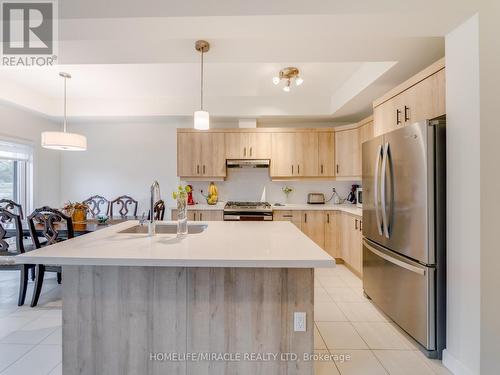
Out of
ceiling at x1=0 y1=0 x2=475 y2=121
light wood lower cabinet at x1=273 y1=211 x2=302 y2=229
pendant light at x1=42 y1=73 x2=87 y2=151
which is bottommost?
light wood lower cabinet at x1=273 y1=211 x2=302 y2=229

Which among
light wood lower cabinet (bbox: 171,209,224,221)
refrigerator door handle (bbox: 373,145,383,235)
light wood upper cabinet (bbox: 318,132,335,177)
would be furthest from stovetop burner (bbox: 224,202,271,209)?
refrigerator door handle (bbox: 373,145,383,235)

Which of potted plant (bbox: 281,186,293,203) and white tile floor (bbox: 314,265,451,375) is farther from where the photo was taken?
potted plant (bbox: 281,186,293,203)

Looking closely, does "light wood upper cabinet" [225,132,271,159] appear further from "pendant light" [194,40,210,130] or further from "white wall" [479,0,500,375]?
"white wall" [479,0,500,375]

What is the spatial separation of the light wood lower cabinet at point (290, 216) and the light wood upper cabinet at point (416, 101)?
5.74 feet

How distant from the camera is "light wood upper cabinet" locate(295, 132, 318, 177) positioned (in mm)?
4332

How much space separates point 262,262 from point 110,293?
102cm

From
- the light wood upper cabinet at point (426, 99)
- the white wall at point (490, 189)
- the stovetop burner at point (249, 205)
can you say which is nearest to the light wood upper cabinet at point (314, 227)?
the stovetop burner at point (249, 205)

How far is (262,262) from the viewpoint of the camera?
4.22 ft

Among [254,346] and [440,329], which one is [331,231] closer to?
[440,329]

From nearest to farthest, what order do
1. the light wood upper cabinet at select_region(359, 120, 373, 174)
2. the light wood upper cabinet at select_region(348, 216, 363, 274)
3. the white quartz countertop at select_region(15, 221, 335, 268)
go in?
the white quartz countertop at select_region(15, 221, 335, 268) → the light wood upper cabinet at select_region(348, 216, 363, 274) → the light wood upper cabinet at select_region(359, 120, 373, 174)

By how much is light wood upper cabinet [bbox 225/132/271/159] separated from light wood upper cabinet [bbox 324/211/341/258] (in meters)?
1.41

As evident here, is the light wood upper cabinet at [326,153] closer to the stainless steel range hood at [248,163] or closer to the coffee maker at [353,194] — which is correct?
the coffee maker at [353,194]

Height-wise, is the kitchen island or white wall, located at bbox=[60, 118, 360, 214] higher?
white wall, located at bbox=[60, 118, 360, 214]

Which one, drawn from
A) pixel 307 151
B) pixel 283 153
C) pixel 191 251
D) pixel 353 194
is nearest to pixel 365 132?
pixel 307 151
